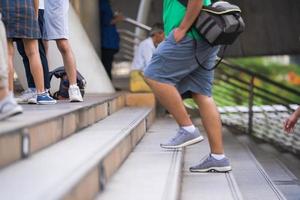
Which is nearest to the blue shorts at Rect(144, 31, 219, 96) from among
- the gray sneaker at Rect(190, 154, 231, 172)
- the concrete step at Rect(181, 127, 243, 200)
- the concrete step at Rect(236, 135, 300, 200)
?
the gray sneaker at Rect(190, 154, 231, 172)

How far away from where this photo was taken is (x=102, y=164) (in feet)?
11.8

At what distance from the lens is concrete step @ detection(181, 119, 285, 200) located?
4312 millimetres

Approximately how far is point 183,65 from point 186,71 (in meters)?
0.05

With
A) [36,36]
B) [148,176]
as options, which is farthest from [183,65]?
[36,36]

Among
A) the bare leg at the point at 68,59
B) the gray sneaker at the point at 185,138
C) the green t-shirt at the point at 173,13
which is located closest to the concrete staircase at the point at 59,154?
the gray sneaker at the point at 185,138

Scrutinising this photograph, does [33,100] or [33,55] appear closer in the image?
[33,55]

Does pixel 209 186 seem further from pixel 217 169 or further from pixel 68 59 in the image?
pixel 68 59

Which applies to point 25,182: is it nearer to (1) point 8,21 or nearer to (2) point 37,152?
(2) point 37,152

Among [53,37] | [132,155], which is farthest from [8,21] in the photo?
[132,155]

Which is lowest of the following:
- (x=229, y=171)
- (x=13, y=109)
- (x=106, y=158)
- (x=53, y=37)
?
(x=229, y=171)

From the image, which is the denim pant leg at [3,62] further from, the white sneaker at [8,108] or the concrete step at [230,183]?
the concrete step at [230,183]

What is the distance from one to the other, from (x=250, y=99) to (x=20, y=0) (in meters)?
6.17

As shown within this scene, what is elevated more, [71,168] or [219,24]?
[219,24]

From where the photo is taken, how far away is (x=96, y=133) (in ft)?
15.5
